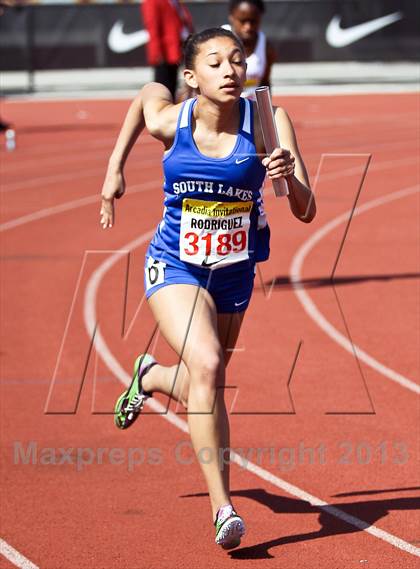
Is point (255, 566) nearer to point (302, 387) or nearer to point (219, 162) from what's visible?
point (219, 162)

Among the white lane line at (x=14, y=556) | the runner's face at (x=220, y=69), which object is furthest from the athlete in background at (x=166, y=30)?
the white lane line at (x=14, y=556)

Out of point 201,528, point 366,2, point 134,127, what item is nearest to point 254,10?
point 134,127

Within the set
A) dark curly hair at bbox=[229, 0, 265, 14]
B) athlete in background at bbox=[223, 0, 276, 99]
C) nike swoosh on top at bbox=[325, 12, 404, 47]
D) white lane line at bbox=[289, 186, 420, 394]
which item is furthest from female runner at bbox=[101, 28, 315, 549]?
nike swoosh on top at bbox=[325, 12, 404, 47]

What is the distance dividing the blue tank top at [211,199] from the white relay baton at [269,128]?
0.97 ft

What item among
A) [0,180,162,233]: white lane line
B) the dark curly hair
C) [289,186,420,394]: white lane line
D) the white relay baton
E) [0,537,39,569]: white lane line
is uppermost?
the dark curly hair

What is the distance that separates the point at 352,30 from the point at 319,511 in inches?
1018

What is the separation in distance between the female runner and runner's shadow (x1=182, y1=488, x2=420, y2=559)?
339 mm

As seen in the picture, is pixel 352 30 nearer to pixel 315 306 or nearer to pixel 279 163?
pixel 315 306

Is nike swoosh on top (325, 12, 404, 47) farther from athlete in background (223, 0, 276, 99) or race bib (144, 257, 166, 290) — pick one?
race bib (144, 257, 166, 290)

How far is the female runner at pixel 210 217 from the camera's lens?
476 cm

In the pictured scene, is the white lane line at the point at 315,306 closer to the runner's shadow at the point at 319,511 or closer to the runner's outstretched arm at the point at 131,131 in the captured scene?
the runner's shadow at the point at 319,511

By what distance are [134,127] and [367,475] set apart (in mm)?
1966

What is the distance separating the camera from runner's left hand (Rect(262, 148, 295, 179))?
4.43m

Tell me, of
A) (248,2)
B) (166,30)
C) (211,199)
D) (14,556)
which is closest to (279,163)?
(211,199)
